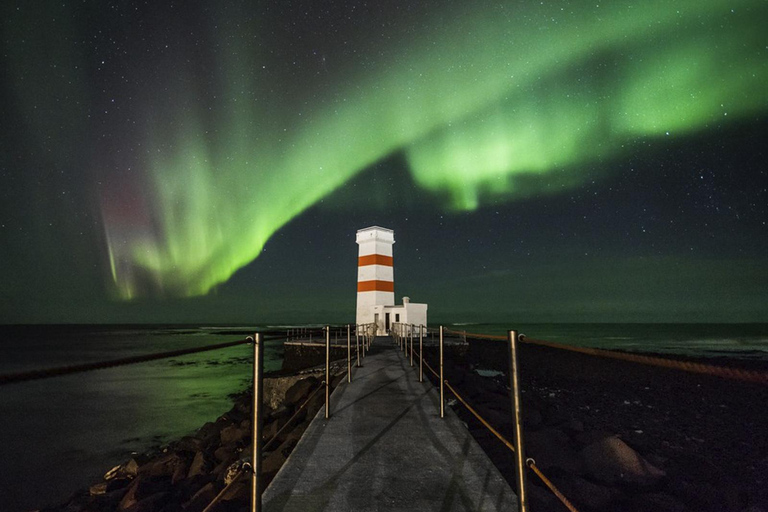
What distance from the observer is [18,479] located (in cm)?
888

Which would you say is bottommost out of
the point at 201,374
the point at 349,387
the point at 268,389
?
the point at 201,374

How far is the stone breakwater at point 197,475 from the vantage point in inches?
168

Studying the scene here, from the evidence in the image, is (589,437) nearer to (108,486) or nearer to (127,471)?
(108,486)

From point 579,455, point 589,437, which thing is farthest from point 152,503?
point 589,437

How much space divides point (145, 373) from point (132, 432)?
51.8 feet

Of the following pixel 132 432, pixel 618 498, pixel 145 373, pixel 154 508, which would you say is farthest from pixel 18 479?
pixel 145 373

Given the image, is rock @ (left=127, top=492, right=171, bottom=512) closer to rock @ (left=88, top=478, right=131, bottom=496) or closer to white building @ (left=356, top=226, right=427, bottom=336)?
rock @ (left=88, top=478, right=131, bottom=496)

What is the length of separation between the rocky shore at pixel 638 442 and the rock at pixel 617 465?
1 cm

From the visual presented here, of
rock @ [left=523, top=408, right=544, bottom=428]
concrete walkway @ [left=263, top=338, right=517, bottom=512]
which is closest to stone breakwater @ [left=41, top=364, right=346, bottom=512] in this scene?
concrete walkway @ [left=263, top=338, right=517, bottom=512]

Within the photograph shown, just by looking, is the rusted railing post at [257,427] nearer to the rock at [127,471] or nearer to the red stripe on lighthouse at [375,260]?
the rock at [127,471]

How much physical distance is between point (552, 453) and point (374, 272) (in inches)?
608

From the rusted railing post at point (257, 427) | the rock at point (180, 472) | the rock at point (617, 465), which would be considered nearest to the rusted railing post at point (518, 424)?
the rusted railing post at point (257, 427)

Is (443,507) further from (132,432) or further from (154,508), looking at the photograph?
(132,432)

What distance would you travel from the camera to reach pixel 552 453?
16.6 feet
